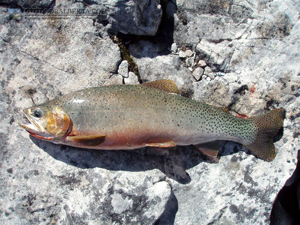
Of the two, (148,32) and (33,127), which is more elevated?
(148,32)

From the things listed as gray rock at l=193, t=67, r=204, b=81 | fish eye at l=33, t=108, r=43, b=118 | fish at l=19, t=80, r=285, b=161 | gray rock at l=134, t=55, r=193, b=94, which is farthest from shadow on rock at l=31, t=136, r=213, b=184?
gray rock at l=193, t=67, r=204, b=81

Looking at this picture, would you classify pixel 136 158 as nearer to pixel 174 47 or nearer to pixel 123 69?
pixel 123 69

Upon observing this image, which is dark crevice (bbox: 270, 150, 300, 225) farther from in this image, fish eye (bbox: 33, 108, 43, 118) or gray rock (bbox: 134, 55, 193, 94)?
fish eye (bbox: 33, 108, 43, 118)

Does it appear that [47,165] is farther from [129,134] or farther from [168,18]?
[168,18]

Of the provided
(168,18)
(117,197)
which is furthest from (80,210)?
(168,18)

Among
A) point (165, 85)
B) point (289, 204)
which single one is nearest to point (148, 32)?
point (165, 85)

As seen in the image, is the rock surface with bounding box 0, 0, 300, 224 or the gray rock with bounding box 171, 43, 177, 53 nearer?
the rock surface with bounding box 0, 0, 300, 224
